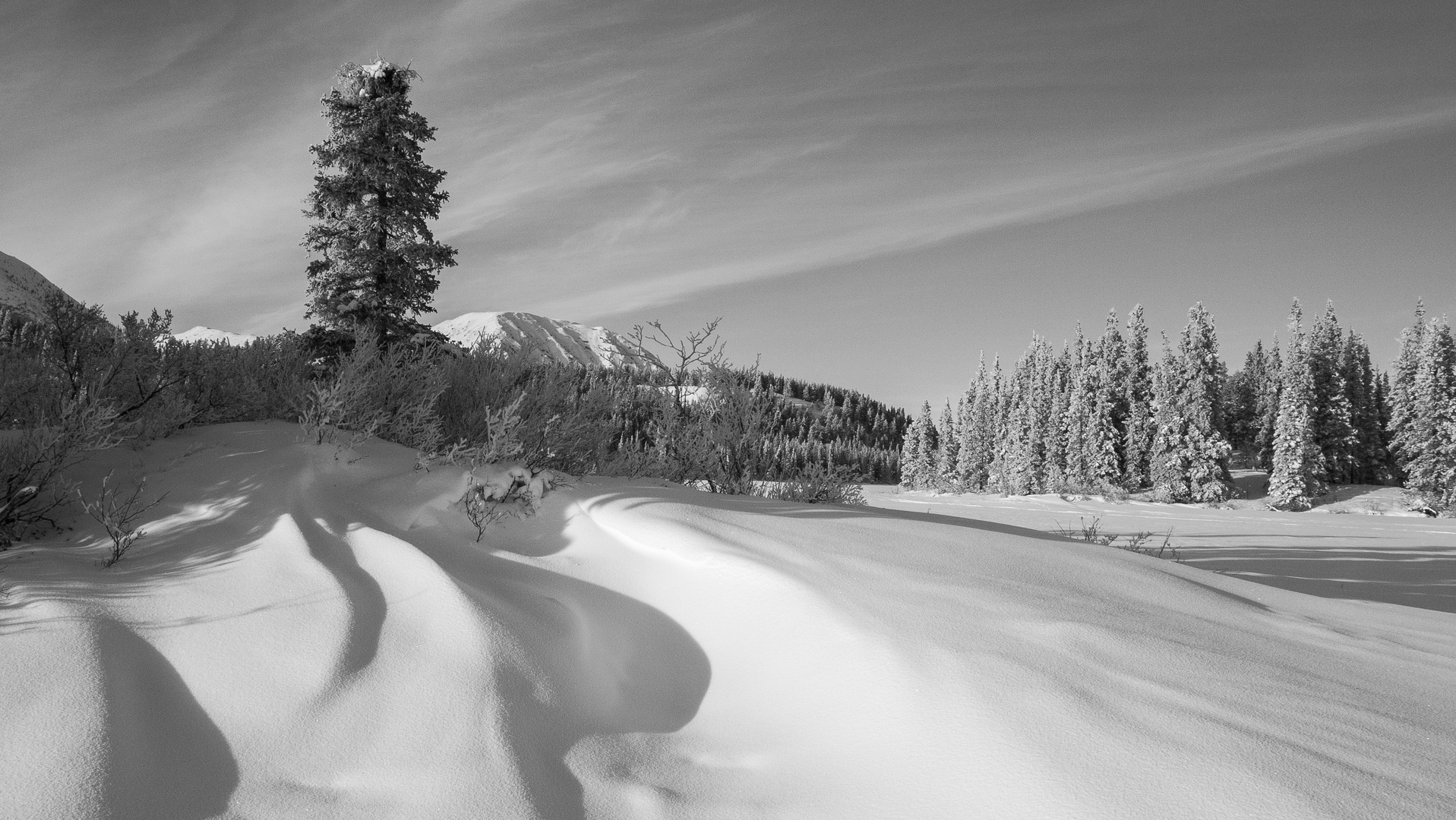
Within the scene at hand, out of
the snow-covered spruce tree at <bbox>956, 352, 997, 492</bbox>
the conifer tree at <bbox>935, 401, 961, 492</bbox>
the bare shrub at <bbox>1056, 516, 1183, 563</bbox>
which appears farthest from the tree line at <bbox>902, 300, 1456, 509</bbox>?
the bare shrub at <bbox>1056, 516, 1183, 563</bbox>

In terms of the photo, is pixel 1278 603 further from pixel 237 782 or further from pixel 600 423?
pixel 600 423

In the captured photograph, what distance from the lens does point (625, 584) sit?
11.8 ft

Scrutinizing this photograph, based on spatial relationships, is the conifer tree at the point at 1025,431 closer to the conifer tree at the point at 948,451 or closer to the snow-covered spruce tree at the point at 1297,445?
the conifer tree at the point at 948,451

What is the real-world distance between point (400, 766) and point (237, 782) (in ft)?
1.56

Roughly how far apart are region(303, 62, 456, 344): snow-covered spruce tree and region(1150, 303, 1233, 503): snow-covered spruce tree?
3557cm

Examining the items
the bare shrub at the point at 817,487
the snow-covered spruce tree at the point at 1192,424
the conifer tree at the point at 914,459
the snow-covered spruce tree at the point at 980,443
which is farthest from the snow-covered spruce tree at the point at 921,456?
the bare shrub at the point at 817,487

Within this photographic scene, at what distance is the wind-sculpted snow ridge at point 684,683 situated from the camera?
1935 mm

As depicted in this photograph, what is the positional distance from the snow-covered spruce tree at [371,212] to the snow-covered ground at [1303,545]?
8909mm

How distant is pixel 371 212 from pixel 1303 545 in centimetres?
1717

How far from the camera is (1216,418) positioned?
33875mm

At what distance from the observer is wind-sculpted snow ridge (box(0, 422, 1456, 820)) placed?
193 cm

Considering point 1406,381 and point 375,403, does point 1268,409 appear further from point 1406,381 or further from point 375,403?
point 375,403

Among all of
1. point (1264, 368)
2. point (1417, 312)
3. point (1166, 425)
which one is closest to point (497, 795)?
point (1166, 425)

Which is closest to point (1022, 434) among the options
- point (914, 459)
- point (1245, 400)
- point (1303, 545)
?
point (914, 459)
